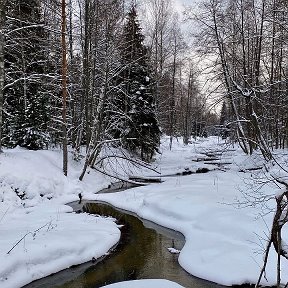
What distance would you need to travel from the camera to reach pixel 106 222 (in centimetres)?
1131

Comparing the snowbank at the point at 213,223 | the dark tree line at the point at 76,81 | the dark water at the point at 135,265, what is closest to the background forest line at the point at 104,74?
the dark tree line at the point at 76,81

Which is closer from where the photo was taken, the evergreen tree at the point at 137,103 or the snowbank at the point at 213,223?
the snowbank at the point at 213,223

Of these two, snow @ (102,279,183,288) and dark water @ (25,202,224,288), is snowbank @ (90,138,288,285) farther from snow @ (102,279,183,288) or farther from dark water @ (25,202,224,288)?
snow @ (102,279,183,288)

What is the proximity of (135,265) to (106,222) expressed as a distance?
10.9 ft

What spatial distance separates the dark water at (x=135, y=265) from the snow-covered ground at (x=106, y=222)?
22 centimetres

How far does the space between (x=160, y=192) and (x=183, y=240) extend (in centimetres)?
490

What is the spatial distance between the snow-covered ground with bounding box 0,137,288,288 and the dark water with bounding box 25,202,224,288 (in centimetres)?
22

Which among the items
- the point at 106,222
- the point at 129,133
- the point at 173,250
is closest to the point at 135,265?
the point at 173,250

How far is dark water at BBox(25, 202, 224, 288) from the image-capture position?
7.25 meters

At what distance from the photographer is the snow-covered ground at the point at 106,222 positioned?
7426 millimetres

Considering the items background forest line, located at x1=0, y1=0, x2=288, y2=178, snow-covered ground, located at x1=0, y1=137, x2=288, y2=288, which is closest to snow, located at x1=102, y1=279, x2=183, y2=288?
snow-covered ground, located at x1=0, y1=137, x2=288, y2=288

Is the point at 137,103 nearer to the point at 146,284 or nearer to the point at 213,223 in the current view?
the point at 213,223

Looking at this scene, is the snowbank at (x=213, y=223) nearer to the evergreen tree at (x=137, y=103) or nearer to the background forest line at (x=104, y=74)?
the background forest line at (x=104, y=74)

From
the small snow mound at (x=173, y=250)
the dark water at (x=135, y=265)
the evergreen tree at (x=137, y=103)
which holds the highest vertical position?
the evergreen tree at (x=137, y=103)
